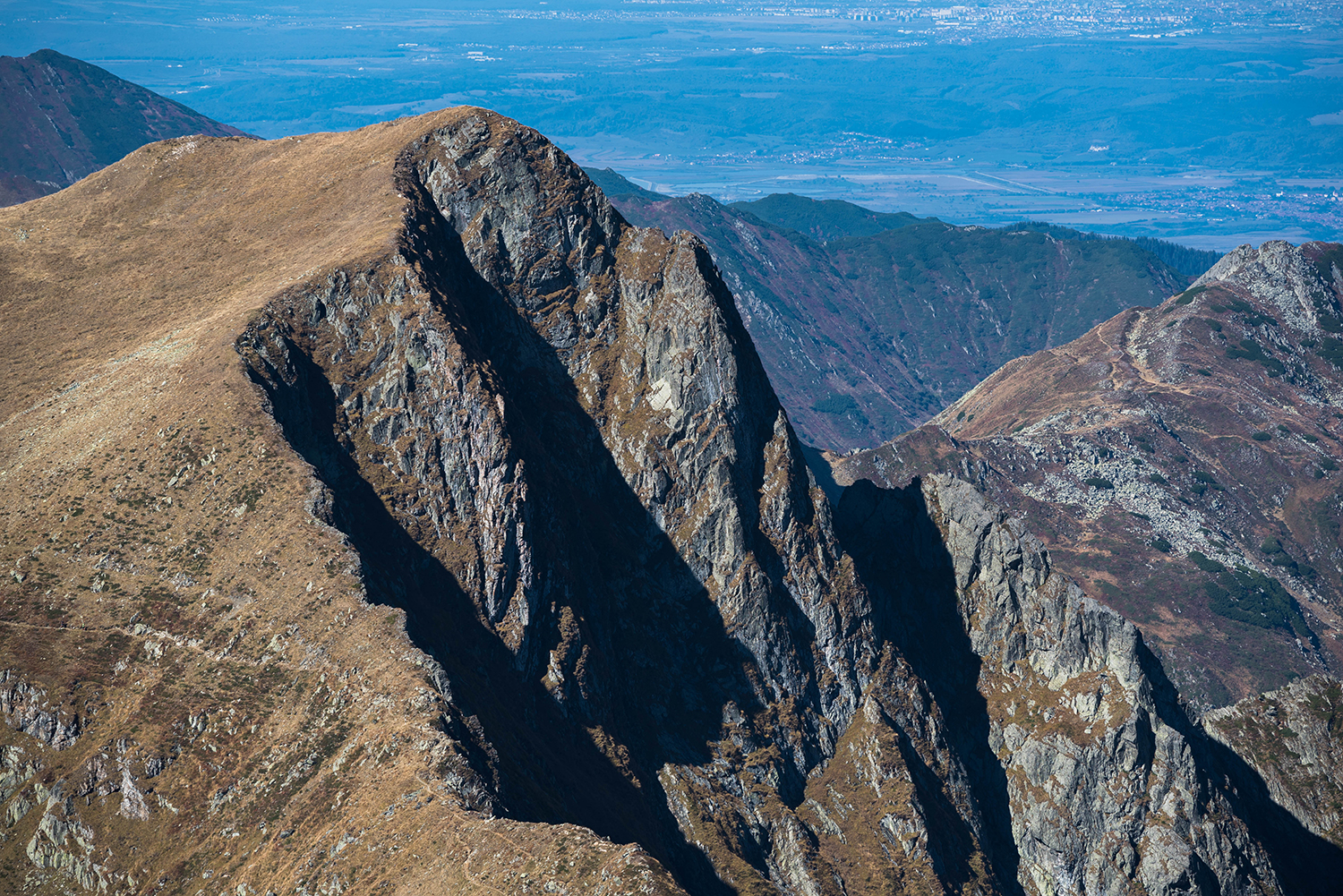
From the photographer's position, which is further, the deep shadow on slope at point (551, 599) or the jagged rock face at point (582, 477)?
the jagged rock face at point (582, 477)

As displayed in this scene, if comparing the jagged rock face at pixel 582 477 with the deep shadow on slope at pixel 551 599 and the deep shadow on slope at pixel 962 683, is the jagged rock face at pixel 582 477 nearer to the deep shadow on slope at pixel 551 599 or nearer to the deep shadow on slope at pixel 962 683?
the deep shadow on slope at pixel 551 599

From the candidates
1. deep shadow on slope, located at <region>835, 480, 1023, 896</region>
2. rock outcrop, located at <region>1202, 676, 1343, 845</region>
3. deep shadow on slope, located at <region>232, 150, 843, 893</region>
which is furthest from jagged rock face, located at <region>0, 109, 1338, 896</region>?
rock outcrop, located at <region>1202, 676, 1343, 845</region>

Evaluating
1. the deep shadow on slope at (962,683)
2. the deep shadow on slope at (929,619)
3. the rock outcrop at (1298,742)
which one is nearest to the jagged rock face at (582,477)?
the deep shadow on slope at (929,619)

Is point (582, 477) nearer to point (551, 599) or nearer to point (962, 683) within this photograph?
point (551, 599)

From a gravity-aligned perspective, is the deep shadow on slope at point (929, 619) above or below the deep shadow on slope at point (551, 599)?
below

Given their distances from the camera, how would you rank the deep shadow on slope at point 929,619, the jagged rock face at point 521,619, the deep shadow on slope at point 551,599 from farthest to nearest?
1. the deep shadow on slope at point 929,619
2. the deep shadow on slope at point 551,599
3. the jagged rock face at point 521,619

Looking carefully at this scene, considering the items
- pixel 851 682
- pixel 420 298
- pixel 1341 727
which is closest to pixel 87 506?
pixel 420 298

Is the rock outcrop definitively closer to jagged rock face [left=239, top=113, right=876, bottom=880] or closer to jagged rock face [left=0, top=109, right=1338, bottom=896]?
jagged rock face [left=0, top=109, right=1338, bottom=896]
